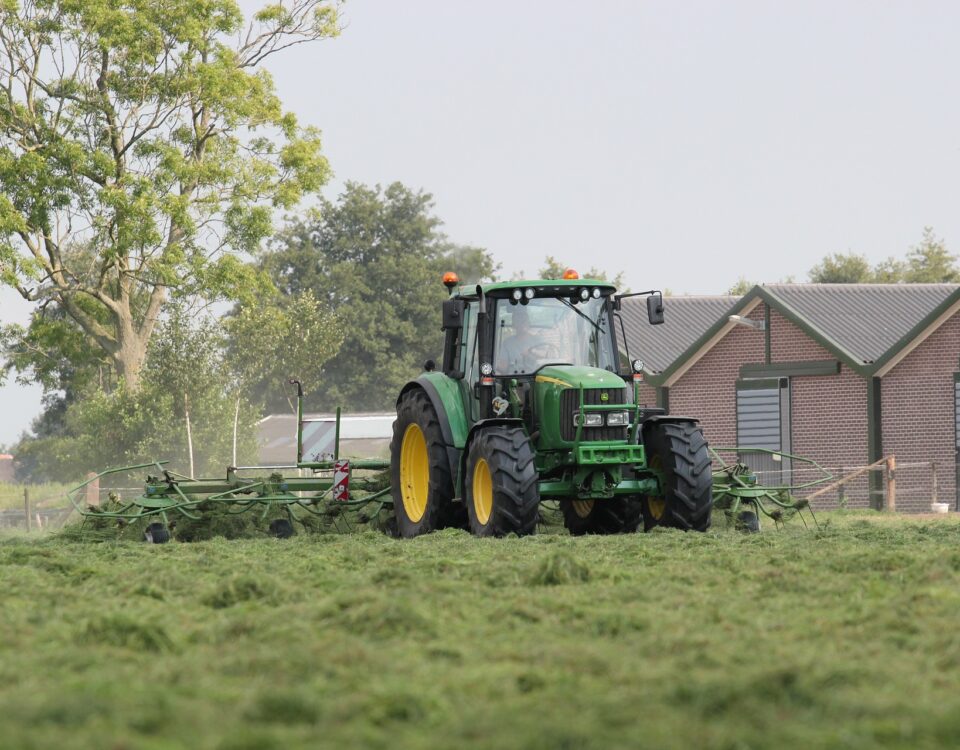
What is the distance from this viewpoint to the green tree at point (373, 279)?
236 ft

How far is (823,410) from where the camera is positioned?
105ft

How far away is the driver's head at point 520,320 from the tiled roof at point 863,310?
691 inches

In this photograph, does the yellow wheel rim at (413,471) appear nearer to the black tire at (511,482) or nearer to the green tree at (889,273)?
the black tire at (511,482)

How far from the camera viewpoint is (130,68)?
38219mm

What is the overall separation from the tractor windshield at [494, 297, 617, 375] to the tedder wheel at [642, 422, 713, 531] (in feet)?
3.57

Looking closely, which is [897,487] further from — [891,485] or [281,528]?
[281,528]

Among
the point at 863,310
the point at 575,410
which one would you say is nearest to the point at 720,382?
the point at 863,310

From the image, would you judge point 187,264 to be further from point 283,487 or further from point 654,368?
point 283,487

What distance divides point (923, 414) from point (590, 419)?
17.9 meters

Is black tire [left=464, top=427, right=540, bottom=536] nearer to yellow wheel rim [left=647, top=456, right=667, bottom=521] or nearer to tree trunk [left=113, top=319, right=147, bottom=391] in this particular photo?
yellow wheel rim [left=647, top=456, right=667, bottom=521]

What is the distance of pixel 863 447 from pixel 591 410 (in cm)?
1815

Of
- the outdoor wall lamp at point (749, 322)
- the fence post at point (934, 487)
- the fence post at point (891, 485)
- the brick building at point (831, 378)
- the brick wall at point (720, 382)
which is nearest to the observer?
the fence post at point (891, 485)

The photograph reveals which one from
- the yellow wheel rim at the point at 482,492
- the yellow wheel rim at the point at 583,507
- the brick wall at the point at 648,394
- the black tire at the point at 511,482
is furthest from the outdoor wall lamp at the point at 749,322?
the black tire at the point at 511,482

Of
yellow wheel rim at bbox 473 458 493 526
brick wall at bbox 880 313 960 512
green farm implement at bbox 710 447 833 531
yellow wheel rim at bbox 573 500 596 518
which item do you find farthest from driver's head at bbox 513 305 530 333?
brick wall at bbox 880 313 960 512
